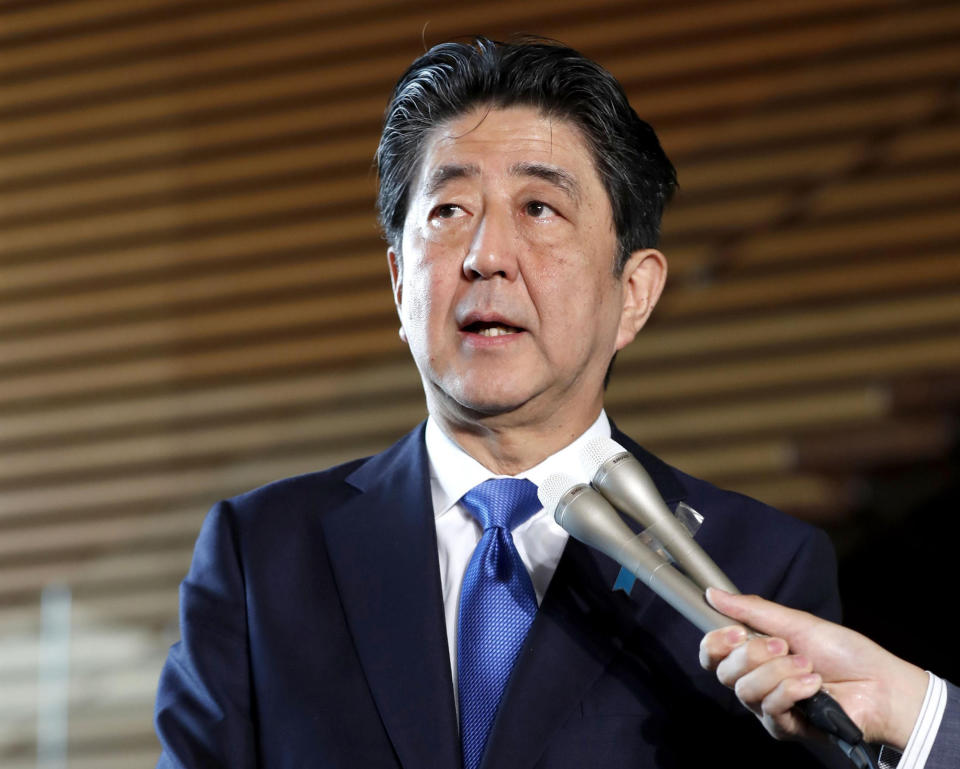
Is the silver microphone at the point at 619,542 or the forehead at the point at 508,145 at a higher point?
the forehead at the point at 508,145

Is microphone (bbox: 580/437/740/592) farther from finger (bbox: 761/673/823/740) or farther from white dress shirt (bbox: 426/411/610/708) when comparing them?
white dress shirt (bbox: 426/411/610/708)

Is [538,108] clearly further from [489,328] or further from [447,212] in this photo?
[489,328]

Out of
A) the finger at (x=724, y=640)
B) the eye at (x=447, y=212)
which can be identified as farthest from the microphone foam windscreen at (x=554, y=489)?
the eye at (x=447, y=212)

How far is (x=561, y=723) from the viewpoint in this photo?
1.53 meters

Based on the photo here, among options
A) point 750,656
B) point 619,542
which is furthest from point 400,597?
point 750,656

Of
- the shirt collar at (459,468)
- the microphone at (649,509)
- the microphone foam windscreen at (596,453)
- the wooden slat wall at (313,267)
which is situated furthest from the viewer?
the wooden slat wall at (313,267)

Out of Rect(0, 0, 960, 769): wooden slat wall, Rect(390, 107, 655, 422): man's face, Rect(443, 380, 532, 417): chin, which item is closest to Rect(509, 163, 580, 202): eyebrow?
Rect(390, 107, 655, 422): man's face

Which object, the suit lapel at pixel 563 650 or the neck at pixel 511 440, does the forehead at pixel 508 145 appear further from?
the suit lapel at pixel 563 650

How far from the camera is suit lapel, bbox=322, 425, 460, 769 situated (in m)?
1.53

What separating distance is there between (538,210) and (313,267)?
8.41ft

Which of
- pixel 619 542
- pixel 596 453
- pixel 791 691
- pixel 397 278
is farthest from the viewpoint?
pixel 397 278

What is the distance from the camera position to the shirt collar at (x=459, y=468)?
1.82 metres

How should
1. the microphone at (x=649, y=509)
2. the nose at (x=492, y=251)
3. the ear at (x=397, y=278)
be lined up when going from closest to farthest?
the microphone at (x=649, y=509), the nose at (x=492, y=251), the ear at (x=397, y=278)

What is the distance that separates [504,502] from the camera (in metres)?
1.76
